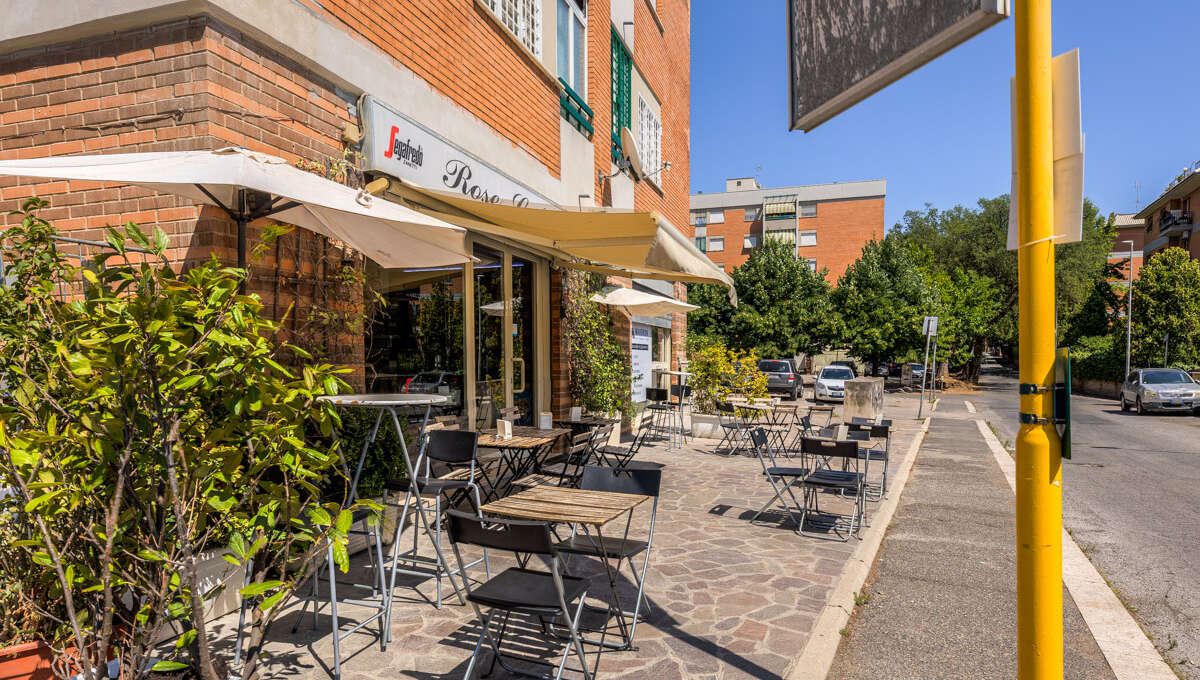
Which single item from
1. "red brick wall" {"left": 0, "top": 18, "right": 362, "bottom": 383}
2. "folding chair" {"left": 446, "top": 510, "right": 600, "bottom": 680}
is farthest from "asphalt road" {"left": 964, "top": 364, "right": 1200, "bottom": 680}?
"red brick wall" {"left": 0, "top": 18, "right": 362, "bottom": 383}

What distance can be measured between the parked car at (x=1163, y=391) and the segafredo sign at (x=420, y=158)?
74.5ft

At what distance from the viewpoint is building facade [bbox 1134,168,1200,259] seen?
134 feet

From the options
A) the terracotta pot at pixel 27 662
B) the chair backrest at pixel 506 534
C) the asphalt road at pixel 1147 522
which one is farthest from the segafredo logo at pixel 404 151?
the asphalt road at pixel 1147 522

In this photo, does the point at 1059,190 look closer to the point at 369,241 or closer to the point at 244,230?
the point at 369,241

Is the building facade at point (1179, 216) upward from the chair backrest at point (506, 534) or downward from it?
upward

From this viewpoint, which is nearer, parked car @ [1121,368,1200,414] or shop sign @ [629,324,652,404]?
shop sign @ [629,324,652,404]

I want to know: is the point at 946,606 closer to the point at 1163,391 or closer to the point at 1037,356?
the point at 1037,356

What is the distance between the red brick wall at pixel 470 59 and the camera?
6070 mm

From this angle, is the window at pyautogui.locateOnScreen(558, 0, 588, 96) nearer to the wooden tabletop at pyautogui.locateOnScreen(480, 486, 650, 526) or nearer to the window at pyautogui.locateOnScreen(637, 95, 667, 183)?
the window at pyautogui.locateOnScreen(637, 95, 667, 183)

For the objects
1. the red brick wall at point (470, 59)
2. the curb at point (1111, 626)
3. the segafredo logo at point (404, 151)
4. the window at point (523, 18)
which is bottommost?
the curb at point (1111, 626)

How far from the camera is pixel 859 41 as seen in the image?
202cm

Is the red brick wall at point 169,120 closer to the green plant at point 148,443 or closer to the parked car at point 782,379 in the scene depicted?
the green plant at point 148,443

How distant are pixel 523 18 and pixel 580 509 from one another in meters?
7.94

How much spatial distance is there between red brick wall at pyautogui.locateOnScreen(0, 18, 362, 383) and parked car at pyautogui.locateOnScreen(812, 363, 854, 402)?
79.2 feet
